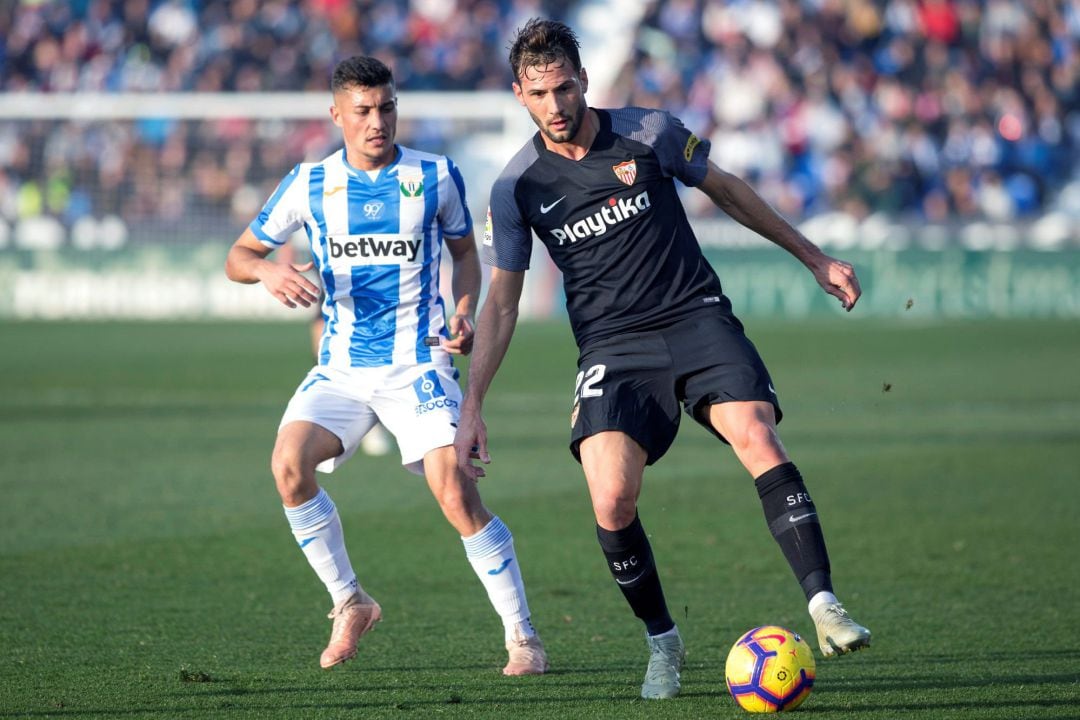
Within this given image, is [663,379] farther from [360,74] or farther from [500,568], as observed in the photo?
[360,74]

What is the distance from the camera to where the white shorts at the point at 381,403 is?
5938mm

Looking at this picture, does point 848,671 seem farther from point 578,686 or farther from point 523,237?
point 523,237

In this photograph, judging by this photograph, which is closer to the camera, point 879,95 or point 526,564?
point 526,564

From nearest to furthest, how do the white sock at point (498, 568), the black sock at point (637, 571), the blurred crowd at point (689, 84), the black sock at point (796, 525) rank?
the black sock at point (796, 525)
the black sock at point (637, 571)
the white sock at point (498, 568)
the blurred crowd at point (689, 84)

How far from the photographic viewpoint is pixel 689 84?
2734 centimetres

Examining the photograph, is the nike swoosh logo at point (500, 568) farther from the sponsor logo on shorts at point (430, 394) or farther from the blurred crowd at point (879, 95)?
the blurred crowd at point (879, 95)

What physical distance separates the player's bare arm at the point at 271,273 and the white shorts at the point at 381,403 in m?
0.46

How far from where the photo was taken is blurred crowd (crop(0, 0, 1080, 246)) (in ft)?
79.0

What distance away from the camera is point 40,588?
23.3 ft

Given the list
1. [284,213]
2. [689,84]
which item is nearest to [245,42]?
[689,84]

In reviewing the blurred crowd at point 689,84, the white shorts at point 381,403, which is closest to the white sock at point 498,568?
the white shorts at point 381,403

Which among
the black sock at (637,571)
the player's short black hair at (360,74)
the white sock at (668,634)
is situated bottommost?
the white sock at (668,634)

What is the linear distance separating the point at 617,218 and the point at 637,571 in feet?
3.98

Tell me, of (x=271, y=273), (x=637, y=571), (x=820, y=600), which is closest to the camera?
(x=820, y=600)
